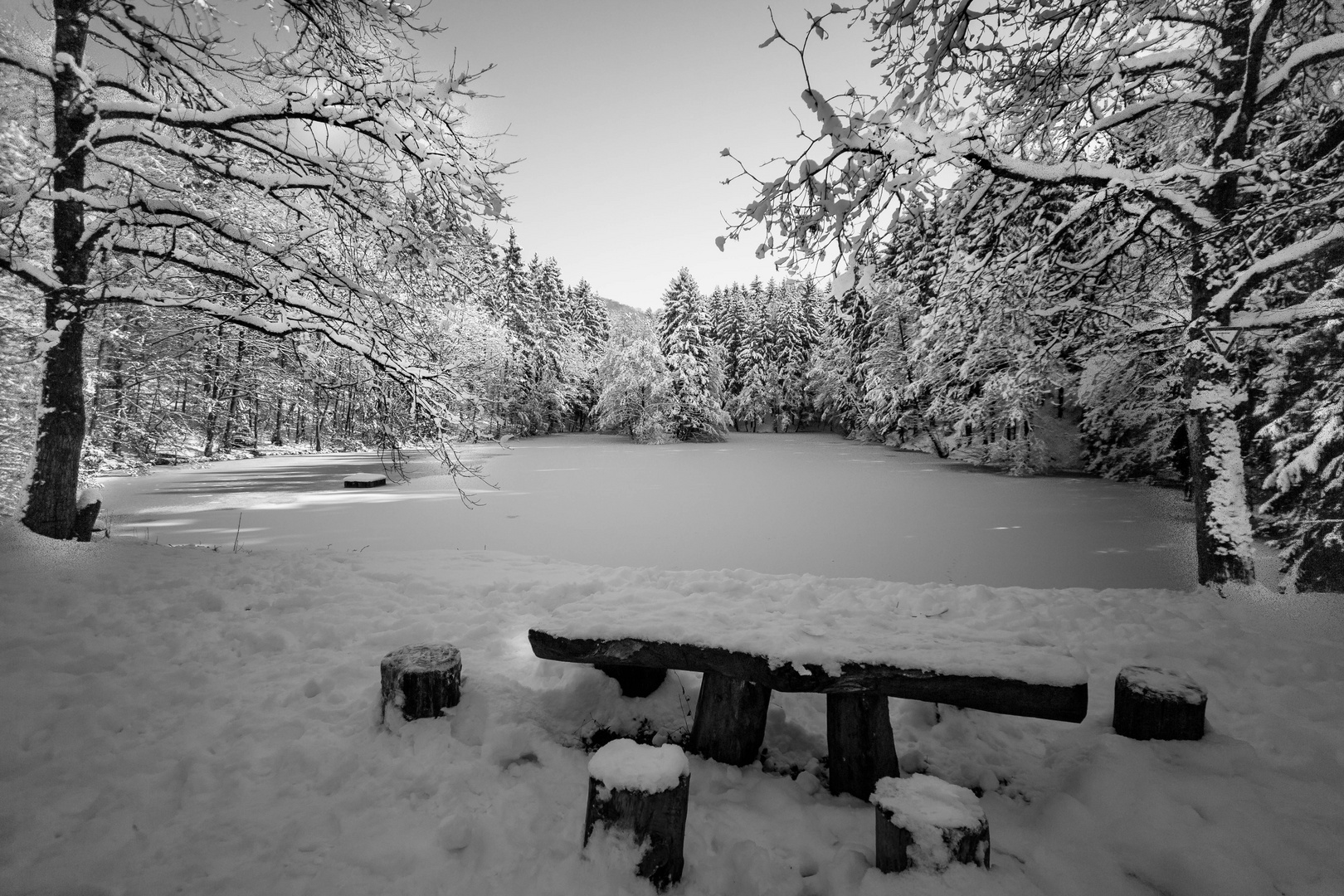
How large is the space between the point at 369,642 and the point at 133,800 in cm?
164

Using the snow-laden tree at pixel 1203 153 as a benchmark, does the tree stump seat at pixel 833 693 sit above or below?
below

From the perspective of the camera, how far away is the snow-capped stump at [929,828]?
6.10 ft

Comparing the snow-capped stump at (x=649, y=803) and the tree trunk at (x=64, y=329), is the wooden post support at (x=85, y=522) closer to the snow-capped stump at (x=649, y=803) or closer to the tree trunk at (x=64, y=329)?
the tree trunk at (x=64, y=329)

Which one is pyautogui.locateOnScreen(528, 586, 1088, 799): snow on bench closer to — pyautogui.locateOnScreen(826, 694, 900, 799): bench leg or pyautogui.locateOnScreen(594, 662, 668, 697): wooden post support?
pyautogui.locateOnScreen(826, 694, 900, 799): bench leg

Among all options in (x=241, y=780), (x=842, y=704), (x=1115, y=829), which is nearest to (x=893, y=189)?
(x=842, y=704)

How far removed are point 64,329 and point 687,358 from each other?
2910 cm

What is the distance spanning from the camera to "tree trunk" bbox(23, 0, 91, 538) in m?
4.85

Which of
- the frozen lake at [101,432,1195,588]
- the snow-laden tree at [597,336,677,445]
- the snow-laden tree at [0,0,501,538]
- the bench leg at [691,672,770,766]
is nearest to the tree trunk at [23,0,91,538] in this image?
the snow-laden tree at [0,0,501,538]

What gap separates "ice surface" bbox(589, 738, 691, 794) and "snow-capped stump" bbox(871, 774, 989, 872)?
77cm

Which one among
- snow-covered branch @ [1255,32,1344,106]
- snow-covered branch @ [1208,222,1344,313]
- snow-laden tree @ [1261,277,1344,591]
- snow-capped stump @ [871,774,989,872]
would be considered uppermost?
snow-covered branch @ [1255,32,1344,106]

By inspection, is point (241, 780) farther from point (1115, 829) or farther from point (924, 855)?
point (1115, 829)

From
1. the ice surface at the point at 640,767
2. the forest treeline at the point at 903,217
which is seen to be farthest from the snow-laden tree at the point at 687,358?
the ice surface at the point at 640,767

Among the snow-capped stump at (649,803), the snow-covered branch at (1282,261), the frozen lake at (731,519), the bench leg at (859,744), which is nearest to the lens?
the snow-capped stump at (649,803)

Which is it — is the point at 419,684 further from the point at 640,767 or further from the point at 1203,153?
the point at 1203,153
